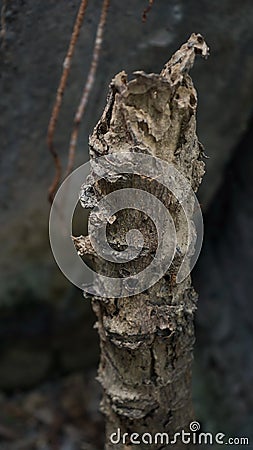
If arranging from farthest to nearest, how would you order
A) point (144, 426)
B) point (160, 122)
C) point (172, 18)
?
1. point (172, 18)
2. point (144, 426)
3. point (160, 122)

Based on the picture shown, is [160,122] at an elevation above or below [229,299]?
below

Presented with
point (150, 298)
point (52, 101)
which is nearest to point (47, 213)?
point (52, 101)

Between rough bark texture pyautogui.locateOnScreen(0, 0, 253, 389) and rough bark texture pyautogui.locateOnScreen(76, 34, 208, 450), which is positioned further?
rough bark texture pyautogui.locateOnScreen(0, 0, 253, 389)

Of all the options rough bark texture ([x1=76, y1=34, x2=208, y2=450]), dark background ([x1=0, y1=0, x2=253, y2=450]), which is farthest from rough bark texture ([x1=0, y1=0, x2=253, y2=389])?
rough bark texture ([x1=76, y1=34, x2=208, y2=450])

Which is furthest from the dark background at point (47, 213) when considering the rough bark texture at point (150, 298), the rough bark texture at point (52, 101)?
the rough bark texture at point (150, 298)

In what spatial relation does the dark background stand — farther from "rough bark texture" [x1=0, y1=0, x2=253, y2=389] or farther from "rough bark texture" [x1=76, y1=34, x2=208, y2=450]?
"rough bark texture" [x1=76, y1=34, x2=208, y2=450]

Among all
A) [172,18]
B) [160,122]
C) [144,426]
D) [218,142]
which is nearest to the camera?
[160,122]

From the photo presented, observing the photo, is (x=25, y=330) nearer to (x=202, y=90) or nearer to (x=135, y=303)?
(x=202, y=90)

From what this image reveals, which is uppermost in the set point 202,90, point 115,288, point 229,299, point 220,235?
point 202,90

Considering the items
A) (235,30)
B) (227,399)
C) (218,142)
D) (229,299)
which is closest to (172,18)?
(235,30)
